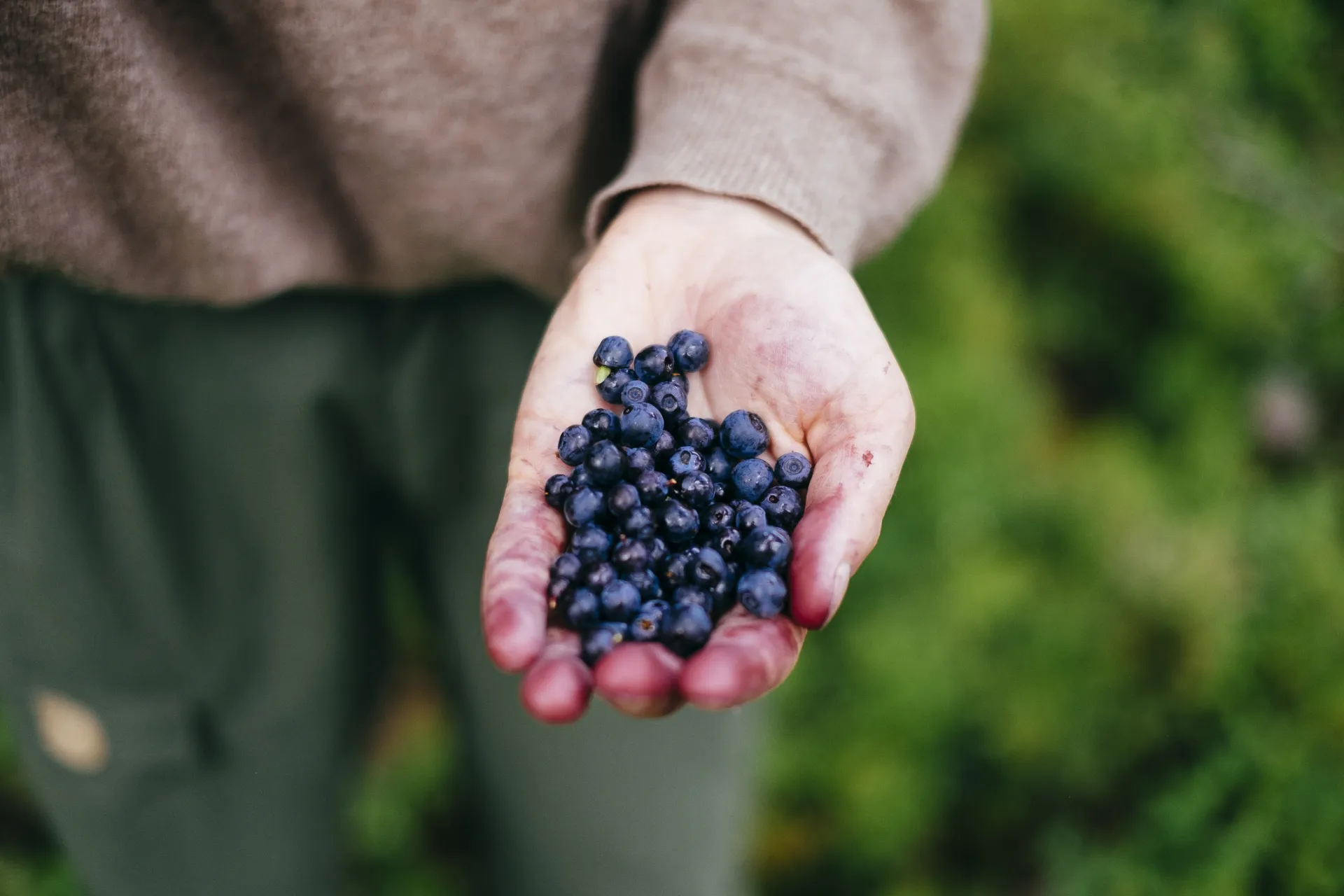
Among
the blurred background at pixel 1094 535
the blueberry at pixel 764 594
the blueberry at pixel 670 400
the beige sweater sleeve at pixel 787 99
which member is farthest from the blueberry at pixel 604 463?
the blurred background at pixel 1094 535

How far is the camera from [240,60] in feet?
3.88

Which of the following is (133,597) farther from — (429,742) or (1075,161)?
(1075,161)

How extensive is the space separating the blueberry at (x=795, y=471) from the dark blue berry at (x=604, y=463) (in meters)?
0.21

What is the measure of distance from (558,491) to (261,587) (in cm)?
75

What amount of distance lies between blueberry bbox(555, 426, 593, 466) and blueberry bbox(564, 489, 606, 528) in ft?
0.19

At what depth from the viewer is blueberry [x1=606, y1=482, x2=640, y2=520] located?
1.17 m

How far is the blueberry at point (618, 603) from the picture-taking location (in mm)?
1063

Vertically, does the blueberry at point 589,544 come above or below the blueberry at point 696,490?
above

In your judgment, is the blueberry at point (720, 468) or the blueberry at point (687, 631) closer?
the blueberry at point (687, 631)

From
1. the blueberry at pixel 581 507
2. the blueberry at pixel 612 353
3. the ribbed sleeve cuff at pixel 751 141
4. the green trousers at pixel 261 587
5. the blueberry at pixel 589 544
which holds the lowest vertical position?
the green trousers at pixel 261 587

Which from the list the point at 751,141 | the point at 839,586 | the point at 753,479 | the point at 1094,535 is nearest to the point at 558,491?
the point at 753,479

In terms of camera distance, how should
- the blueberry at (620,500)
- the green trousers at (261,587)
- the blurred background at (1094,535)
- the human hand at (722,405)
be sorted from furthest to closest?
the blurred background at (1094,535)
the green trousers at (261,587)
the blueberry at (620,500)
the human hand at (722,405)

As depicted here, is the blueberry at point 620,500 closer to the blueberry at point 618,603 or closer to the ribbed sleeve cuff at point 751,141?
the blueberry at point 618,603

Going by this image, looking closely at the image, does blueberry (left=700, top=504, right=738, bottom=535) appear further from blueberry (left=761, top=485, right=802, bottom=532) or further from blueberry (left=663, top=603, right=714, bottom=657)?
blueberry (left=663, top=603, right=714, bottom=657)
